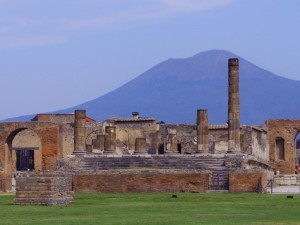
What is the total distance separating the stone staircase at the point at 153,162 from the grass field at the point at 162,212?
12204 millimetres

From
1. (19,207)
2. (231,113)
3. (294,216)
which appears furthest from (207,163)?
(294,216)

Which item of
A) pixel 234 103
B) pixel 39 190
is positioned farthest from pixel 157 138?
pixel 39 190

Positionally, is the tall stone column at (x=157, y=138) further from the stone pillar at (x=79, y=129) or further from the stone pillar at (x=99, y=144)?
the stone pillar at (x=79, y=129)

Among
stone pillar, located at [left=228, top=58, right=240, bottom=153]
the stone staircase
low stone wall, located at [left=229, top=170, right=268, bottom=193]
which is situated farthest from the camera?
stone pillar, located at [left=228, top=58, right=240, bottom=153]

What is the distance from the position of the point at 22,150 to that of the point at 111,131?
58.0ft

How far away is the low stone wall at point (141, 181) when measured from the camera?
4150cm

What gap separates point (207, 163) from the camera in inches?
1810

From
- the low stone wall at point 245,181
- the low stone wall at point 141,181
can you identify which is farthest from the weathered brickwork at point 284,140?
the low stone wall at point 141,181

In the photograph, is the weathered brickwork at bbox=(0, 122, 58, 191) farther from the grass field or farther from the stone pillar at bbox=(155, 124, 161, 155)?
Result: the grass field

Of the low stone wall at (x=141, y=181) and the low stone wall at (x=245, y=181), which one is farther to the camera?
the low stone wall at (x=141, y=181)

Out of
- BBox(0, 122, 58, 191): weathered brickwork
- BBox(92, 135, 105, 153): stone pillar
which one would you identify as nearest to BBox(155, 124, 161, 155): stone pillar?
BBox(92, 135, 105, 153): stone pillar

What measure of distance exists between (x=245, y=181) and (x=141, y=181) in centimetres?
414

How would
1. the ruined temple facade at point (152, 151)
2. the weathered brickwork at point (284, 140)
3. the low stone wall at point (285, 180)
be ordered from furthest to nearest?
the weathered brickwork at point (284, 140)
the low stone wall at point (285, 180)
the ruined temple facade at point (152, 151)

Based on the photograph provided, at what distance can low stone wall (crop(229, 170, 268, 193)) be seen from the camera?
40969mm
